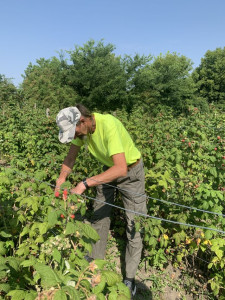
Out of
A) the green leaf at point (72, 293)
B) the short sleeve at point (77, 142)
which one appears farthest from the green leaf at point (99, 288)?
the short sleeve at point (77, 142)

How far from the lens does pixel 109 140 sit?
6.61 feet

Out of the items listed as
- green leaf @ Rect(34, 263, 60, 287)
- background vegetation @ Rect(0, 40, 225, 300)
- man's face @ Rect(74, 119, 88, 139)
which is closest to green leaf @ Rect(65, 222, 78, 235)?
background vegetation @ Rect(0, 40, 225, 300)

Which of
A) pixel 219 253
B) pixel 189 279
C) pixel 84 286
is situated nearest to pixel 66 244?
pixel 84 286

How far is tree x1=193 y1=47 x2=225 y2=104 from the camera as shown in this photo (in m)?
34.1

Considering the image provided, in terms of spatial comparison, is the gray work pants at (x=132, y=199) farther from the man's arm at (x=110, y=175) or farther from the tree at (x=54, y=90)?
the tree at (x=54, y=90)

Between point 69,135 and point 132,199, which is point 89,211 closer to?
point 132,199

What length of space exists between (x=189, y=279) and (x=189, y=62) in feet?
131

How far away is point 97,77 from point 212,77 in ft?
73.9

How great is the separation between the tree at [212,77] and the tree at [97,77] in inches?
674

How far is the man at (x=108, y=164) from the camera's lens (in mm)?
1967

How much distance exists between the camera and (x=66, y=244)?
1.44 m

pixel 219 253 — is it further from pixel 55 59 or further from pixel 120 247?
pixel 55 59

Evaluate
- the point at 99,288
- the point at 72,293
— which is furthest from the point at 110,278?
the point at 72,293

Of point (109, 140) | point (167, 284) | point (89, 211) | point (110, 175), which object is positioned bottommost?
point (167, 284)
